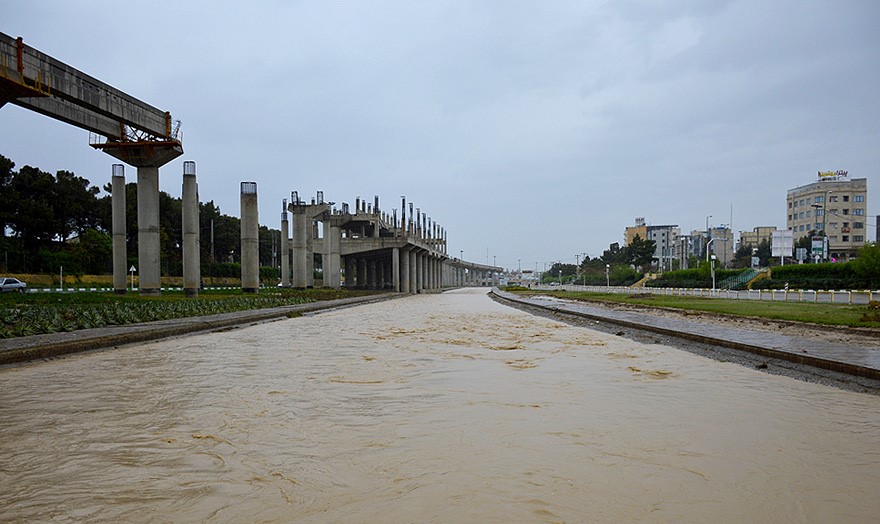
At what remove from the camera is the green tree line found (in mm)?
46822

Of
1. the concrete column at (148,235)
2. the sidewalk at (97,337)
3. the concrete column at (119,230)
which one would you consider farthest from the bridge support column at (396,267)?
the sidewalk at (97,337)

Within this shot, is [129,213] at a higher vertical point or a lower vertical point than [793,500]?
higher

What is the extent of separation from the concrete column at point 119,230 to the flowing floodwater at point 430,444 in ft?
93.4

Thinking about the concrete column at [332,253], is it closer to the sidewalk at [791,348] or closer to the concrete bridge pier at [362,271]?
the concrete bridge pier at [362,271]

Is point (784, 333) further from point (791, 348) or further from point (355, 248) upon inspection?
point (355, 248)

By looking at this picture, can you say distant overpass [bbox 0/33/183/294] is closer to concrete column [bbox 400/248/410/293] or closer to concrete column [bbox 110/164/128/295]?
concrete column [bbox 110/164/128/295]

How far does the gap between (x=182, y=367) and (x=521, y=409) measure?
5.85 m

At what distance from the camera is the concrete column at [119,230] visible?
35787 millimetres

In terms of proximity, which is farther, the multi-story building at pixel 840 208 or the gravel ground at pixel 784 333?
the multi-story building at pixel 840 208

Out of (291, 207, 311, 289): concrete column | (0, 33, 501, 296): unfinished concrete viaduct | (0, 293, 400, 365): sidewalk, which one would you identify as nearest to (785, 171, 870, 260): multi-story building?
(291, 207, 311, 289): concrete column

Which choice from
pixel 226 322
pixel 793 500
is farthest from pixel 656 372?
pixel 226 322

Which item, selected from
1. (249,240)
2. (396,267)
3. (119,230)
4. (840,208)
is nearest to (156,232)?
(119,230)

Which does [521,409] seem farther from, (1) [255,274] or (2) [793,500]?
(1) [255,274]

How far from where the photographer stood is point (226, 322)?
59.2 ft
